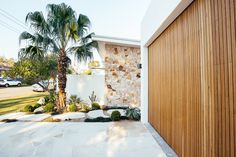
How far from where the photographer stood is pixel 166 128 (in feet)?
15.0

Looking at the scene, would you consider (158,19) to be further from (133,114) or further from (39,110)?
(39,110)

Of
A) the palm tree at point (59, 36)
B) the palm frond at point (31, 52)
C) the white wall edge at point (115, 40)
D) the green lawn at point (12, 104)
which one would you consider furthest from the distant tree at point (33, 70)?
the white wall edge at point (115, 40)

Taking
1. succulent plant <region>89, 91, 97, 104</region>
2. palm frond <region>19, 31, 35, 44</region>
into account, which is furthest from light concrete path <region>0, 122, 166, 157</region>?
palm frond <region>19, 31, 35, 44</region>

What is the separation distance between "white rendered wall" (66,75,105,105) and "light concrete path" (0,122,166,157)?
13.5 feet

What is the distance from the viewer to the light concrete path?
397 cm

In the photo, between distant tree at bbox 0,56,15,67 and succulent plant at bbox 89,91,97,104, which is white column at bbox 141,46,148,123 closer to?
succulent plant at bbox 89,91,97,104

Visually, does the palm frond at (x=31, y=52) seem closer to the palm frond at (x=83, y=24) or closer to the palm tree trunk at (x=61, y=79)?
the palm tree trunk at (x=61, y=79)

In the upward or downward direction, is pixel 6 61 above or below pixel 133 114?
above

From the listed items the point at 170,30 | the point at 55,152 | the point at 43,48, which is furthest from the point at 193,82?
the point at 43,48

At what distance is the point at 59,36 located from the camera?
8703 mm

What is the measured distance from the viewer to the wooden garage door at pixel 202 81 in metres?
2.12

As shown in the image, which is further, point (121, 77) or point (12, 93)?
→ point (12, 93)

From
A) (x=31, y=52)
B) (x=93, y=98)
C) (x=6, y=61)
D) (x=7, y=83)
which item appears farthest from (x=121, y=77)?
(x=6, y=61)

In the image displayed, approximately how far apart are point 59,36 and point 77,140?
590cm
